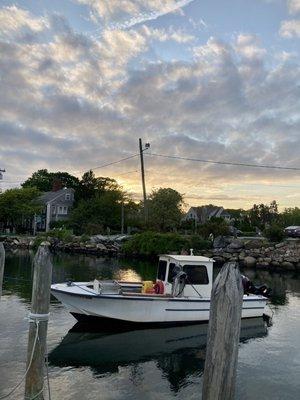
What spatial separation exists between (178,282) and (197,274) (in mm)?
945

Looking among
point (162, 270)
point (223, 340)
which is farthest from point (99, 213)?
point (223, 340)

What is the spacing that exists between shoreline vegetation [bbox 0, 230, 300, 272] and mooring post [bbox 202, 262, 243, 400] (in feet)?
128

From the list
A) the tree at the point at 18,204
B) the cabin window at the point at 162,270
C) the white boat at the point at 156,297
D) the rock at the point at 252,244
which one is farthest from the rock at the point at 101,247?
the cabin window at the point at 162,270

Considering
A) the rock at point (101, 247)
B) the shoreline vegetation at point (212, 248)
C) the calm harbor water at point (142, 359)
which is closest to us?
the calm harbor water at point (142, 359)

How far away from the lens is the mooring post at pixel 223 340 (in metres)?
4.77

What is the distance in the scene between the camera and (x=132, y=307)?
622 inches

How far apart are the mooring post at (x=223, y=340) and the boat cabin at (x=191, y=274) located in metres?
11.9

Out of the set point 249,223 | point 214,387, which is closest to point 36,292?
point 214,387

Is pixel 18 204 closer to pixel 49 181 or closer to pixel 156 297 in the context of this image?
pixel 49 181

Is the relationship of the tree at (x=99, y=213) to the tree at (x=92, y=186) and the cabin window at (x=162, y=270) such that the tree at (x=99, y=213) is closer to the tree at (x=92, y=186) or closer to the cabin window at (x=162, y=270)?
the tree at (x=92, y=186)

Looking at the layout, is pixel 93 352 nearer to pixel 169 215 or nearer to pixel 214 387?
pixel 214 387

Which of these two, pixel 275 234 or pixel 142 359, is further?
pixel 275 234

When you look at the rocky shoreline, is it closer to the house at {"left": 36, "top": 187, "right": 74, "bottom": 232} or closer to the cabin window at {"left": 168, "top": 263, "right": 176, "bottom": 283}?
the house at {"left": 36, "top": 187, "right": 74, "bottom": 232}

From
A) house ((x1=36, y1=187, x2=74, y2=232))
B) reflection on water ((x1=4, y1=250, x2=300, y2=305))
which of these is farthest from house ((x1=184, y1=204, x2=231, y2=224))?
reflection on water ((x1=4, y1=250, x2=300, y2=305))
